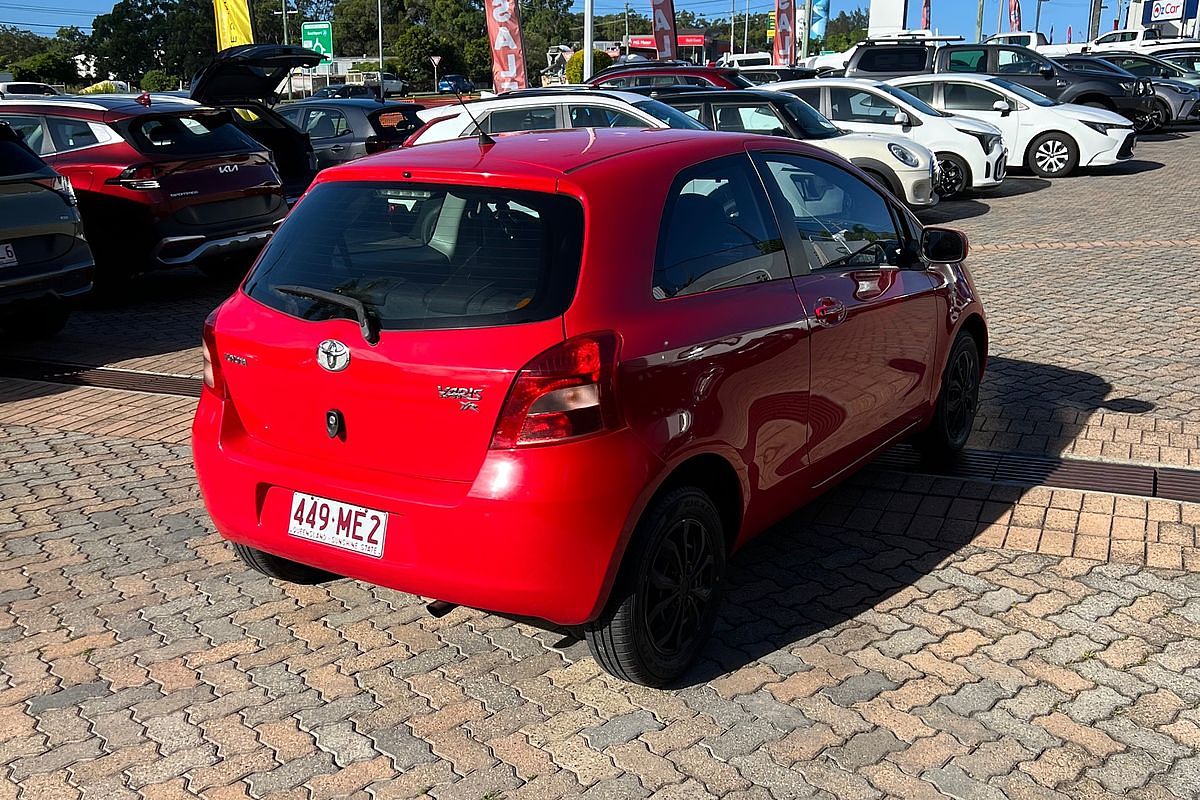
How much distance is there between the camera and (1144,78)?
26.0 meters

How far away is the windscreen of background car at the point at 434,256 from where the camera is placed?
345 cm

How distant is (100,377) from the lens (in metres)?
7.95

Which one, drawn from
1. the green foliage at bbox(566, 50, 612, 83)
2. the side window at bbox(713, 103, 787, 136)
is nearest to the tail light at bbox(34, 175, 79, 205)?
the side window at bbox(713, 103, 787, 136)

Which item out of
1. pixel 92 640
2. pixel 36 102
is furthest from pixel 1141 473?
pixel 36 102

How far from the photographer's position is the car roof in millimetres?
3697

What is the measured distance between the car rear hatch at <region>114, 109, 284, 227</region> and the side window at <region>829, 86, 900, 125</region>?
8726mm

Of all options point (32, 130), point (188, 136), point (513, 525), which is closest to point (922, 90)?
point (188, 136)

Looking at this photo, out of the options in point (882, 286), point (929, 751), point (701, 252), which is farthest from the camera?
point (882, 286)

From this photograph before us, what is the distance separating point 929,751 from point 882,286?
6.78ft

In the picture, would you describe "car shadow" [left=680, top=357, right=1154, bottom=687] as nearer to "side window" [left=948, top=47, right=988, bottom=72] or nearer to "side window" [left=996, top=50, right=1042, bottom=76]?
"side window" [left=948, top=47, right=988, bottom=72]

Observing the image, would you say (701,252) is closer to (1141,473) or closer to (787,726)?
(787,726)

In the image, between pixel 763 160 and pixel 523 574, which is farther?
pixel 763 160

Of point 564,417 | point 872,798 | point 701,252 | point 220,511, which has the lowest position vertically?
point 872,798

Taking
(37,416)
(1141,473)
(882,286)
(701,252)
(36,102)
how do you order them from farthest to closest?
(36,102)
(37,416)
(1141,473)
(882,286)
(701,252)
